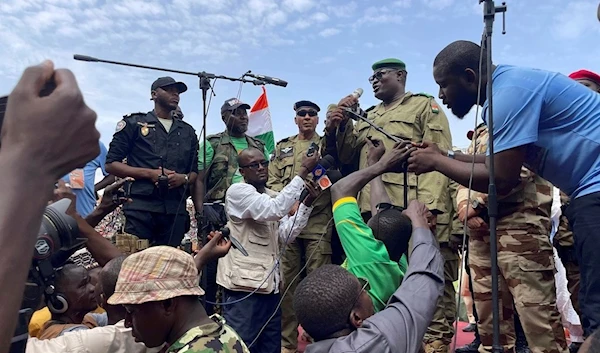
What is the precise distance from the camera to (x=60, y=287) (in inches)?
108

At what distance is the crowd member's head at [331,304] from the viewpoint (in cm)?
195

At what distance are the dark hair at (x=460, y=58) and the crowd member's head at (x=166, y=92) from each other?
332 centimetres

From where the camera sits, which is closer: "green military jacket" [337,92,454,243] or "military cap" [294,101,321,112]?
"green military jacket" [337,92,454,243]

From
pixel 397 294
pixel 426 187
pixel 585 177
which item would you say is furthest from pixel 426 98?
pixel 397 294

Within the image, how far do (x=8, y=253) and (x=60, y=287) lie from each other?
2.19 m

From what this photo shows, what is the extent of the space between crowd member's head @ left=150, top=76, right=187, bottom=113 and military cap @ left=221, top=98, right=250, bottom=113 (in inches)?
21.4

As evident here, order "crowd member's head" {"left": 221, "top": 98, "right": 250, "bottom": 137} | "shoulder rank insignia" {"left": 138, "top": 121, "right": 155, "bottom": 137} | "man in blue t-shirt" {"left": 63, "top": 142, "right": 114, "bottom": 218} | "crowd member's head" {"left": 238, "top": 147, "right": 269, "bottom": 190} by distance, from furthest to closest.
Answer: "crowd member's head" {"left": 221, "top": 98, "right": 250, "bottom": 137} → "shoulder rank insignia" {"left": 138, "top": 121, "right": 155, "bottom": 137} → "man in blue t-shirt" {"left": 63, "top": 142, "right": 114, "bottom": 218} → "crowd member's head" {"left": 238, "top": 147, "right": 269, "bottom": 190}

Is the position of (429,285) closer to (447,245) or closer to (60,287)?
(60,287)

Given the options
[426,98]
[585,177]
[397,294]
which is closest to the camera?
[397,294]

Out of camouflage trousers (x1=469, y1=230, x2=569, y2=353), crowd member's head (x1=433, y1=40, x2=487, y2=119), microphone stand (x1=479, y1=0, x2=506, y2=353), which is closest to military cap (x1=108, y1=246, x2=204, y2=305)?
microphone stand (x1=479, y1=0, x2=506, y2=353)

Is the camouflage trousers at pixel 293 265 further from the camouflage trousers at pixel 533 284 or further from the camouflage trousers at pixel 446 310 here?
the camouflage trousers at pixel 533 284

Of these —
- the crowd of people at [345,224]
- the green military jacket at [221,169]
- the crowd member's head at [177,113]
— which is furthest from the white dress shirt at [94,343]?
the crowd member's head at [177,113]

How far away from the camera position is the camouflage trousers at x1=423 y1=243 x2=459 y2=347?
3.99 meters

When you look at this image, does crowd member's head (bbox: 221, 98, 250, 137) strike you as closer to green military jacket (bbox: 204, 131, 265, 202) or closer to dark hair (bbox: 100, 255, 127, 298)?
green military jacket (bbox: 204, 131, 265, 202)
